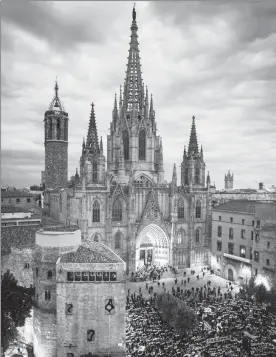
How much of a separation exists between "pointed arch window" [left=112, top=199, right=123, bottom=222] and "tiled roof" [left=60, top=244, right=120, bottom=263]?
58.4ft

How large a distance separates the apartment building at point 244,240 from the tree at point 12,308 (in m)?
23.3

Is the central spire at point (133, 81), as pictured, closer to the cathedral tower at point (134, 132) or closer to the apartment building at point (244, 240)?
the cathedral tower at point (134, 132)

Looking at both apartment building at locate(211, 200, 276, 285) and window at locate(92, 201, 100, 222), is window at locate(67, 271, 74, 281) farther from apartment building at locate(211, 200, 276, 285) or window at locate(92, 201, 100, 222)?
apartment building at locate(211, 200, 276, 285)

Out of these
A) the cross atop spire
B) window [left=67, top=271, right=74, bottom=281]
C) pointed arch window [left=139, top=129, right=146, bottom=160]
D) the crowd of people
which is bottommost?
the crowd of people

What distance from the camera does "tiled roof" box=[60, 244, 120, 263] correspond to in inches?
853

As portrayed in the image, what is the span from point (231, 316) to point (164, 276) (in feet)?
50.0

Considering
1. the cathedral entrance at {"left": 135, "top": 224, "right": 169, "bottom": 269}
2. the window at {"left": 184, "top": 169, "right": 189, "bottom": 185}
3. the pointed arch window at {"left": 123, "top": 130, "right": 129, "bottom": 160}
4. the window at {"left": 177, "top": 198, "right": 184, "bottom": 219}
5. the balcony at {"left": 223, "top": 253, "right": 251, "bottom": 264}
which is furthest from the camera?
the window at {"left": 184, "top": 169, "right": 189, "bottom": 185}

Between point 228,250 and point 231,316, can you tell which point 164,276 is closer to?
point 228,250

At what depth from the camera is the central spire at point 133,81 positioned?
47.7 meters

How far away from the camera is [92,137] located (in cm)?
4141

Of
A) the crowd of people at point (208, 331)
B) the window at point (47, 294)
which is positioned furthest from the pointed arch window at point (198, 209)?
the window at point (47, 294)

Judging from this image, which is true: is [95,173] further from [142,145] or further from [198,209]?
[198,209]

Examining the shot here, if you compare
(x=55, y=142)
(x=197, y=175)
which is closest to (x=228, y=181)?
(x=197, y=175)

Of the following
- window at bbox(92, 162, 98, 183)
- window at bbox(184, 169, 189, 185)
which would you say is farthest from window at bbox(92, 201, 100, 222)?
window at bbox(184, 169, 189, 185)
